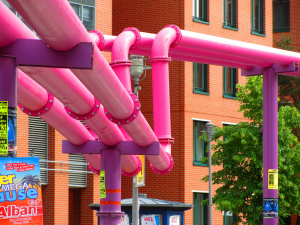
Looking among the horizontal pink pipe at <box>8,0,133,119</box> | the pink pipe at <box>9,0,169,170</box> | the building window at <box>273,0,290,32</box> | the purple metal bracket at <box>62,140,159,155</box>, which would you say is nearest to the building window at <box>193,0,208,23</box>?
the building window at <box>273,0,290,32</box>

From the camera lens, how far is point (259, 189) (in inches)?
975

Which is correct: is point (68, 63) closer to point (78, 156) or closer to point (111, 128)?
point (111, 128)

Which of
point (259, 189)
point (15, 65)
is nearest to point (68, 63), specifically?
point (15, 65)

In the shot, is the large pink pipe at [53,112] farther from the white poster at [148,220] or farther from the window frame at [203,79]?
the window frame at [203,79]

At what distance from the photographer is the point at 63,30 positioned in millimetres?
6660

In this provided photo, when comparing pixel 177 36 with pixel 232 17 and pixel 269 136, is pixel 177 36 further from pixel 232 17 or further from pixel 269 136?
pixel 232 17

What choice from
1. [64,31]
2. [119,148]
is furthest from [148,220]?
[64,31]

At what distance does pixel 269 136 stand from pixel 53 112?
7643 millimetres

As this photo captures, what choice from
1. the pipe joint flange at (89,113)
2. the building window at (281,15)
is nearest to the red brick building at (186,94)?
the building window at (281,15)

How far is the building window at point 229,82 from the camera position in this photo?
35.5 meters

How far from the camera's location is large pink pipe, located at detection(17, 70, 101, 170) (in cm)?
1034

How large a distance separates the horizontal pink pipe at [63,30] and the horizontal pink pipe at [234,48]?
614 centimetres

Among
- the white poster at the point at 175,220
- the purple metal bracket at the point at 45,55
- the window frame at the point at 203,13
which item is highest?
the window frame at the point at 203,13

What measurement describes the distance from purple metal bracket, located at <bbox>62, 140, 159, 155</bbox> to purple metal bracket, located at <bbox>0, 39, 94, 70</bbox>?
21.2ft
